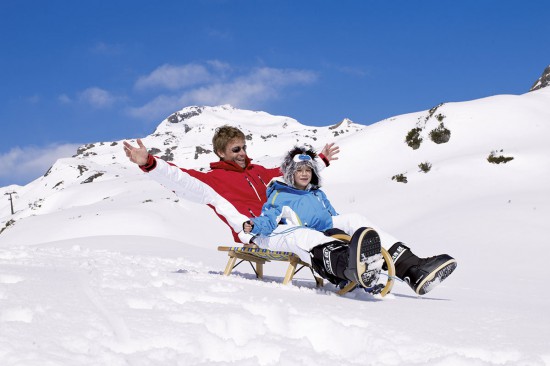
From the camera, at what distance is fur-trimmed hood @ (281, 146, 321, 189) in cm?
528

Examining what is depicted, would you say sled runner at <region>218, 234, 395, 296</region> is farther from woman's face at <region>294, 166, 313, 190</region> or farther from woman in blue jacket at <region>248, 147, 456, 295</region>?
woman's face at <region>294, 166, 313, 190</region>

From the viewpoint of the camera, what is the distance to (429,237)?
12.0 meters

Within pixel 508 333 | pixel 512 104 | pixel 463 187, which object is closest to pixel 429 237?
pixel 463 187

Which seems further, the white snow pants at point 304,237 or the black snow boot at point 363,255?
the white snow pants at point 304,237

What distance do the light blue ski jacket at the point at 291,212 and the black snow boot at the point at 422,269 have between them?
88 centimetres

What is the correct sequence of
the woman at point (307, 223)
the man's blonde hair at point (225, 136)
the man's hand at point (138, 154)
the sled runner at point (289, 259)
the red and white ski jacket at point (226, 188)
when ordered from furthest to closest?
the man's blonde hair at point (225, 136)
the red and white ski jacket at point (226, 188)
the man's hand at point (138, 154)
the sled runner at point (289, 259)
the woman at point (307, 223)

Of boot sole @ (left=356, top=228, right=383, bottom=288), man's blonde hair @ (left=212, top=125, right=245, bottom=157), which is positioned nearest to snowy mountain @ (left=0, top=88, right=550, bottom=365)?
boot sole @ (left=356, top=228, right=383, bottom=288)

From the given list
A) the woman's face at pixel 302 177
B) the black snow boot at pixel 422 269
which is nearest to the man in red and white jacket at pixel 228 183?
the woman's face at pixel 302 177

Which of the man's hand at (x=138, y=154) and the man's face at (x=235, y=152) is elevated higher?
the man's face at (x=235, y=152)

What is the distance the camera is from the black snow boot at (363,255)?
4.02 meters

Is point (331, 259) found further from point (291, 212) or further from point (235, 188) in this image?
point (235, 188)

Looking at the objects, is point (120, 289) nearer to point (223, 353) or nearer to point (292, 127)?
point (223, 353)

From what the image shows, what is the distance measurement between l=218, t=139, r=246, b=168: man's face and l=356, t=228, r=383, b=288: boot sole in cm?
253

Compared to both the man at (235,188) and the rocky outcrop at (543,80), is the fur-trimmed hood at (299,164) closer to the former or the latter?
the man at (235,188)
